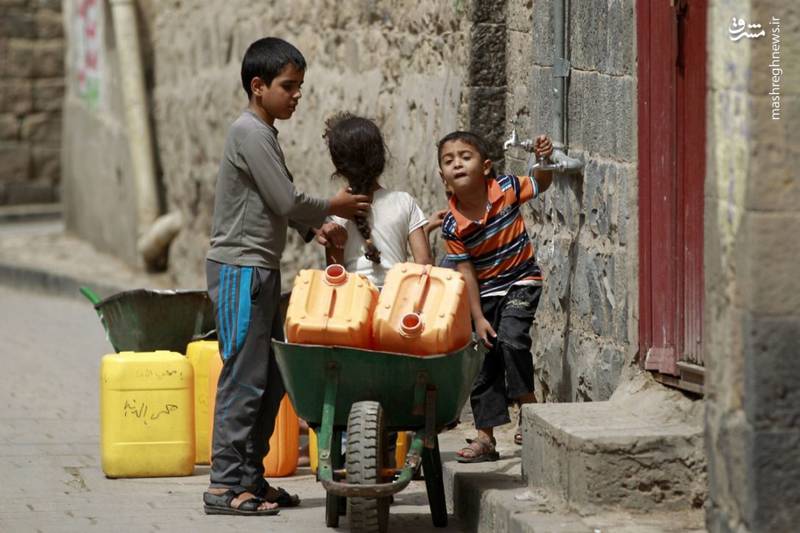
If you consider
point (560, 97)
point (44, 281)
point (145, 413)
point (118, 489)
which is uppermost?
point (560, 97)

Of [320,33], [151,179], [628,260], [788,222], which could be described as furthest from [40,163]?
[788,222]

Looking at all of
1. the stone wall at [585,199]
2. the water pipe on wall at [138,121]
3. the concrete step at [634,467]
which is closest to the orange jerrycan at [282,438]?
the stone wall at [585,199]

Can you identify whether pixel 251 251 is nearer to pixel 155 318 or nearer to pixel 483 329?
pixel 483 329

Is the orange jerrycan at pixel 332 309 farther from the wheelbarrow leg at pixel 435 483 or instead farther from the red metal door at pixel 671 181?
the red metal door at pixel 671 181

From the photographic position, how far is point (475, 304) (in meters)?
6.30

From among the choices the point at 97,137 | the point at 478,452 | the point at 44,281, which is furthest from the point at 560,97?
the point at 97,137

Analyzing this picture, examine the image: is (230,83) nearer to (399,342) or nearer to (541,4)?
(541,4)

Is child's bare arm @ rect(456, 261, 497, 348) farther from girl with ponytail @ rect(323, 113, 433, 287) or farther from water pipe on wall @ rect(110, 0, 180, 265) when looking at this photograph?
water pipe on wall @ rect(110, 0, 180, 265)

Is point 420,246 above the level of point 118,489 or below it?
above

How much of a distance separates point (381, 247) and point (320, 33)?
12.4 feet

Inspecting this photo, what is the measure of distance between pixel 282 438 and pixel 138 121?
310 inches

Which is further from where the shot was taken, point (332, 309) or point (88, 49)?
point (88, 49)

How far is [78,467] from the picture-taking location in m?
7.37

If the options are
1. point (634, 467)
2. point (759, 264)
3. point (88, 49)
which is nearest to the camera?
point (759, 264)
